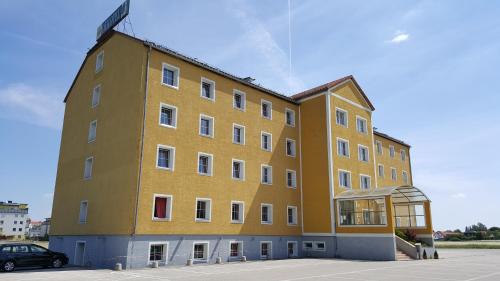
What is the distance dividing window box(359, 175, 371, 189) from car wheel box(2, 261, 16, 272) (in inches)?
1136

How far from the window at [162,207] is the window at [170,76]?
779 cm

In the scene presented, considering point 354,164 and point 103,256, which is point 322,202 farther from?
point 103,256

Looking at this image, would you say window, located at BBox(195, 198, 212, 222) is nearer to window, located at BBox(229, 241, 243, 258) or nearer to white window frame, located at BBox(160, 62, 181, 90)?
window, located at BBox(229, 241, 243, 258)

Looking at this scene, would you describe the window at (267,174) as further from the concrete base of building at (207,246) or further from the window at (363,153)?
the window at (363,153)

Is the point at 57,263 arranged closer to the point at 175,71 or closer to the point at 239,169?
the point at 239,169

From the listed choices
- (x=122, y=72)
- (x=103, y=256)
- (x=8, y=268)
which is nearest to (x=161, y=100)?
(x=122, y=72)

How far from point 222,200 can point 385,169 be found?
29658mm

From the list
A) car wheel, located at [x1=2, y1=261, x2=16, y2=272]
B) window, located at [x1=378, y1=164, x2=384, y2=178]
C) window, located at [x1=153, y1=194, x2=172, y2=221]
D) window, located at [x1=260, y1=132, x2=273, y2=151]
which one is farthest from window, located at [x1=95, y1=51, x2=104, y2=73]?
window, located at [x1=378, y1=164, x2=384, y2=178]

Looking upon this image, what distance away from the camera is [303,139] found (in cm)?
→ 3756

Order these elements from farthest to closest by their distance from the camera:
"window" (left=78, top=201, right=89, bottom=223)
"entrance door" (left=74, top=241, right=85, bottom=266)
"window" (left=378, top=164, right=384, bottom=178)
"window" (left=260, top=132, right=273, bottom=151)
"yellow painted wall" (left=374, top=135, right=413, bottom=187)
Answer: "yellow painted wall" (left=374, top=135, right=413, bottom=187) < "window" (left=378, top=164, right=384, bottom=178) < "window" (left=260, top=132, right=273, bottom=151) < "window" (left=78, top=201, right=89, bottom=223) < "entrance door" (left=74, top=241, right=85, bottom=266)

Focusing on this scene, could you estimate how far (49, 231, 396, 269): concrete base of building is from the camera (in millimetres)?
24188

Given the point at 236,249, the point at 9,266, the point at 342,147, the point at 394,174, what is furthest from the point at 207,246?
the point at 394,174

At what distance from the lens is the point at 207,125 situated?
3028 cm

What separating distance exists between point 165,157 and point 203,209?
4.70 meters
